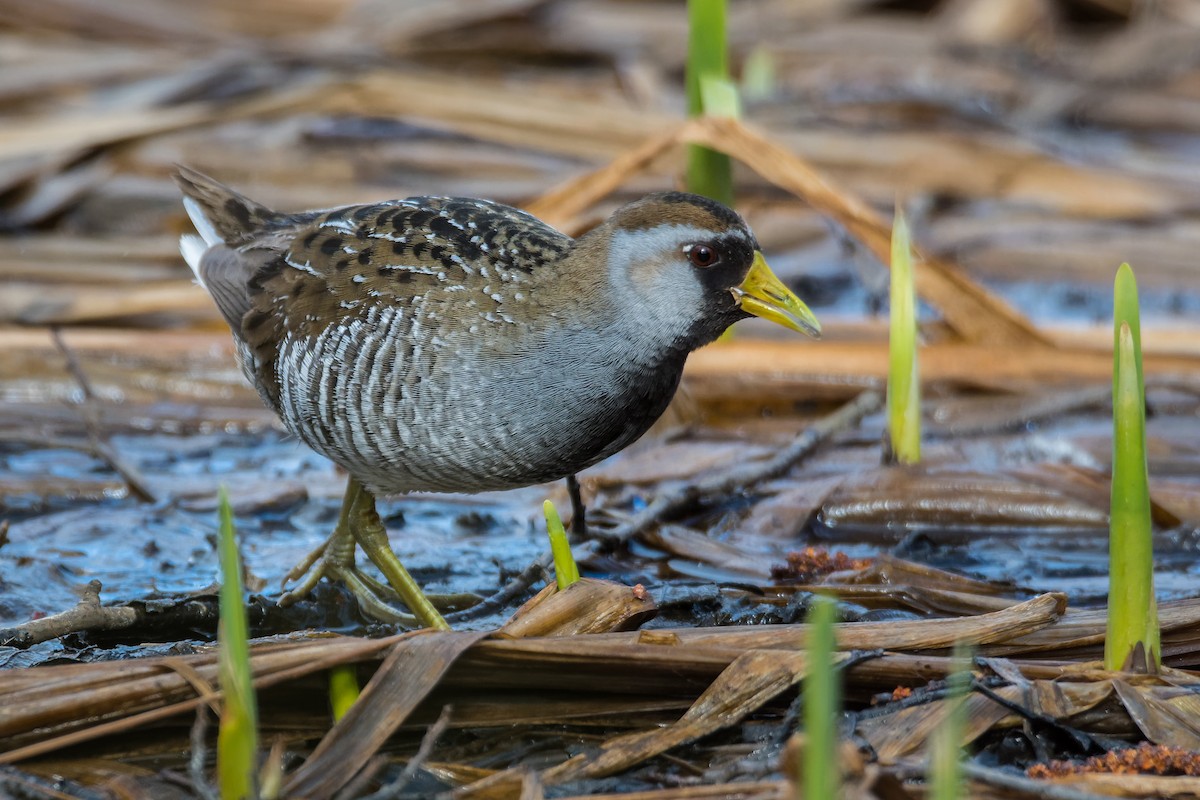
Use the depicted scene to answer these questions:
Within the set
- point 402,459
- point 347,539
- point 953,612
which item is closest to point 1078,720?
point 953,612

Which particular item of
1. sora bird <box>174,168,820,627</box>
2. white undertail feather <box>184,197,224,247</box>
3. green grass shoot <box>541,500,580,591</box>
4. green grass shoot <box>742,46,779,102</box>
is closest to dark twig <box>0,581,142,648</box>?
sora bird <box>174,168,820,627</box>

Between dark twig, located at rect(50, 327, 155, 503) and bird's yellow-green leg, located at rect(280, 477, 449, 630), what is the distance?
0.56 metres

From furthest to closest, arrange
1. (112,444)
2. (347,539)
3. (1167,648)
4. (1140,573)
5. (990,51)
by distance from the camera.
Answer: (990,51) → (112,444) → (347,539) → (1167,648) → (1140,573)

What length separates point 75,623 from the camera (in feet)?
10.0

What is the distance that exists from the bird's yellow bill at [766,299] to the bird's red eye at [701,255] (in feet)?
0.29

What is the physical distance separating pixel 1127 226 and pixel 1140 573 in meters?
3.97

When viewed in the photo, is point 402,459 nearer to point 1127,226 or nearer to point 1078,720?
point 1078,720

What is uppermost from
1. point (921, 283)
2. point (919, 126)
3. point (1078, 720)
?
point (919, 126)

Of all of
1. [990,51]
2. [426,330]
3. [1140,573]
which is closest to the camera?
[1140,573]

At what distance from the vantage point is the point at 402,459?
317 cm

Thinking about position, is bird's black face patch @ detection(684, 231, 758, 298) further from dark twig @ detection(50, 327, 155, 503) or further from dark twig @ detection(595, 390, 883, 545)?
dark twig @ detection(50, 327, 155, 503)

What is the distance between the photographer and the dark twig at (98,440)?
404 cm

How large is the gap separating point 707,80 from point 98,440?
2.05m

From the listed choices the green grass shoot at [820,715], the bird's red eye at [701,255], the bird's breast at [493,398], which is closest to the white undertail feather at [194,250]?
the bird's breast at [493,398]
